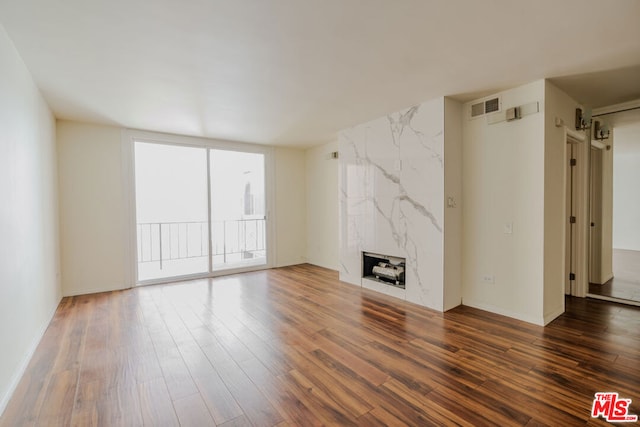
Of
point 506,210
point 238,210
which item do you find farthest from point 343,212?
point 238,210

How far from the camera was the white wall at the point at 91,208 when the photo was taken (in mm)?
4250

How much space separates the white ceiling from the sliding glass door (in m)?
1.82

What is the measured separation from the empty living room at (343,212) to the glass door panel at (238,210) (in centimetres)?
38

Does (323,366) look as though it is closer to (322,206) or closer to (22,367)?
(22,367)

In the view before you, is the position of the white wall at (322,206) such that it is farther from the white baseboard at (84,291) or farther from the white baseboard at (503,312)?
the white baseboard at (84,291)

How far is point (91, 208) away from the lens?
14.5 feet

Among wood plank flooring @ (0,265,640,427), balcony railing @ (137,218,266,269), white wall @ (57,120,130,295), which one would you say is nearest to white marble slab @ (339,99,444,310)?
wood plank flooring @ (0,265,640,427)

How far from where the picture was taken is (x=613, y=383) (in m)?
2.03

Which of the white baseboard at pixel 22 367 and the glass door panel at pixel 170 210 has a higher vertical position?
the glass door panel at pixel 170 210

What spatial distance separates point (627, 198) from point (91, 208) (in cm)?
958

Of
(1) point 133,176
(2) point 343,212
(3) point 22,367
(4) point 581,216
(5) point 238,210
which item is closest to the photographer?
(3) point 22,367

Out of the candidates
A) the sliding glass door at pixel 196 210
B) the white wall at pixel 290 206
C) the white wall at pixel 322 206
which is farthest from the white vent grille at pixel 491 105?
the sliding glass door at pixel 196 210

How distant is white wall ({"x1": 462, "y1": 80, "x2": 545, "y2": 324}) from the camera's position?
3047 mm

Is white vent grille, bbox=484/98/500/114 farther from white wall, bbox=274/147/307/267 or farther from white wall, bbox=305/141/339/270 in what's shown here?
white wall, bbox=274/147/307/267
